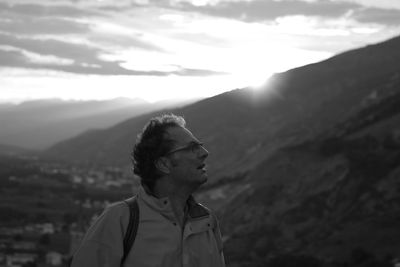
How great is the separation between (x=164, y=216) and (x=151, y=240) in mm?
218

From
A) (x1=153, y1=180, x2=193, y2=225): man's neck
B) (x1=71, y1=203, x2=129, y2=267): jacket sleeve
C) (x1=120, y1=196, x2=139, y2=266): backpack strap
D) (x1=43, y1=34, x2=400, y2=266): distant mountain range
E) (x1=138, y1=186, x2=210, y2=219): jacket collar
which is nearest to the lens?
(x1=71, y1=203, x2=129, y2=267): jacket sleeve

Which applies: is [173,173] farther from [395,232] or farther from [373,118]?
[373,118]

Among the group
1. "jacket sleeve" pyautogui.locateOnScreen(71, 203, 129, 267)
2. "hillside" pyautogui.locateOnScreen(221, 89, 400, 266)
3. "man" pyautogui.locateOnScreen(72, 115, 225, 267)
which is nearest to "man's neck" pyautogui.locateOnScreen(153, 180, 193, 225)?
"man" pyautogui.locateOnScreen(72, 115, 225, 267)

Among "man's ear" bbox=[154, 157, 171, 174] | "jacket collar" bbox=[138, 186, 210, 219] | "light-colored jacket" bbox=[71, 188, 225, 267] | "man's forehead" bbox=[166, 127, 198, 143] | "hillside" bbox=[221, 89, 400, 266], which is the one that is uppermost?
"man's forehead" bbox=[166, 127, 198, 143]

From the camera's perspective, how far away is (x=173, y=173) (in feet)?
16.4

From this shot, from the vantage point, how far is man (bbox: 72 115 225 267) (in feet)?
15.2

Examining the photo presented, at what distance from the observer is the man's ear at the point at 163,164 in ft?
16.4

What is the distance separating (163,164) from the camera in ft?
16.5

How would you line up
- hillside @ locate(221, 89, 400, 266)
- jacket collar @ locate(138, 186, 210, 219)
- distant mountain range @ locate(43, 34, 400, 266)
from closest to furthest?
1. jacket collar @ locate(138, 186, 210, 219)
2. hillside @ locate(221, 89, 400, 266)
3. distant mountain range @ locate(43, 34, 400, 266)

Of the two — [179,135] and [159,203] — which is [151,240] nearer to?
[159,203]

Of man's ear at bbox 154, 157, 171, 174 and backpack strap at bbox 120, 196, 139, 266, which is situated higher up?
man's ear at bbox 154, 157, 171, 174

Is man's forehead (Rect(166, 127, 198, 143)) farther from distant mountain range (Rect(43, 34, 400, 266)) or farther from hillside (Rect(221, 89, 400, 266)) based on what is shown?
distant mountain range (Rect(43, 34, 400, 266))

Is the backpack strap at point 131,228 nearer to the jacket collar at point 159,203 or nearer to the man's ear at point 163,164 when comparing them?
the jacket collar at point 159,203

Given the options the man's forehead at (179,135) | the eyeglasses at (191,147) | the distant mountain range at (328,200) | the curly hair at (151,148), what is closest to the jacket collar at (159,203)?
the curly hair at (151,148)
